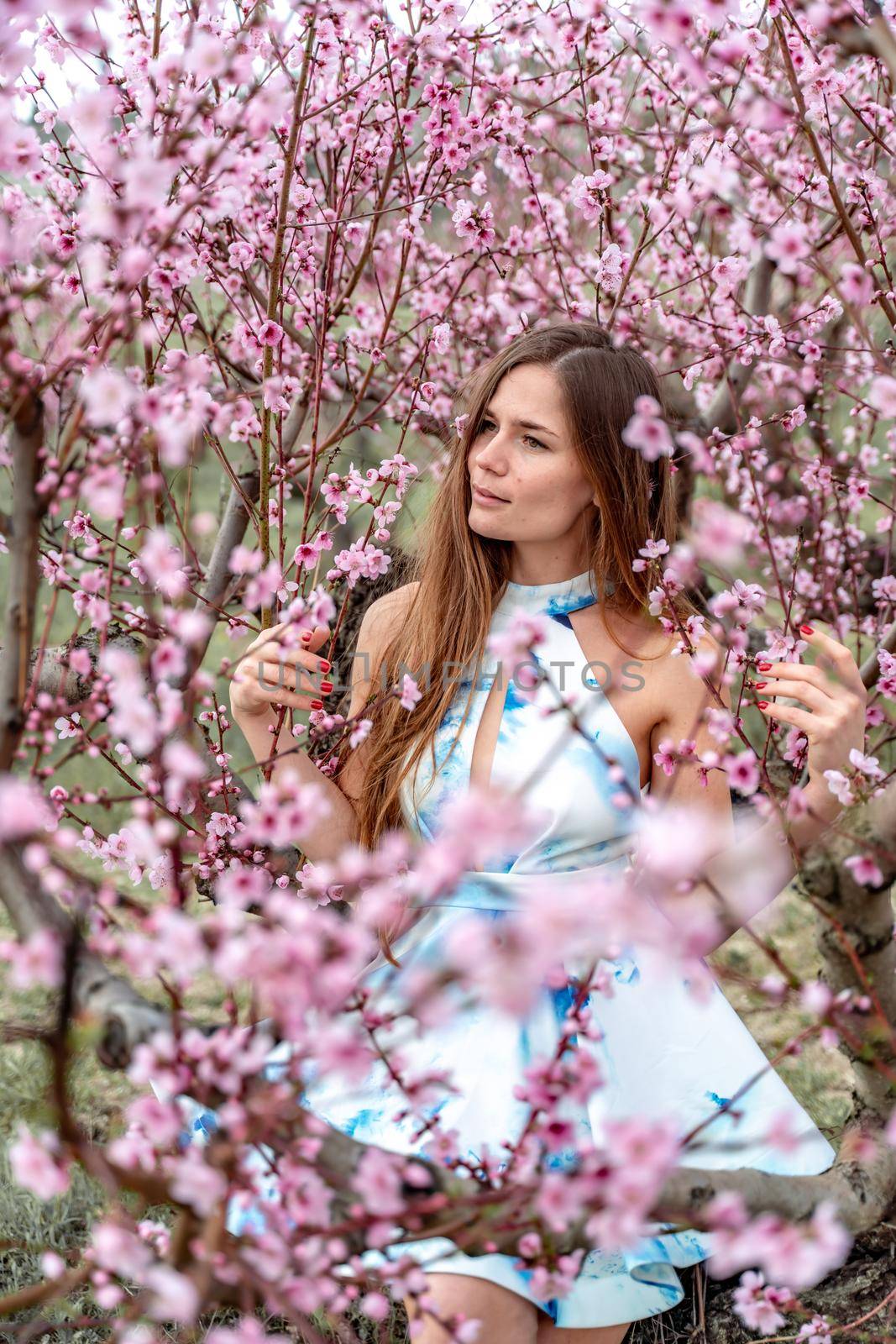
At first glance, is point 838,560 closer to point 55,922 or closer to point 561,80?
point 561,80

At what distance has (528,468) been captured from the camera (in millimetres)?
2119

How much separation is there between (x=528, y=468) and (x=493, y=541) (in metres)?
0.26

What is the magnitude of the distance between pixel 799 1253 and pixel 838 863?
1.83 feet

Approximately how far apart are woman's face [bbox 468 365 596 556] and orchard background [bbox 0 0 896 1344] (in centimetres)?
22

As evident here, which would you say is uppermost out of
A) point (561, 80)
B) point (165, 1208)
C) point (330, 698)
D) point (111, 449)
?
point (561, 80)

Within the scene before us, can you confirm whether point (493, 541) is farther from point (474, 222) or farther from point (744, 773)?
point (744, 773)

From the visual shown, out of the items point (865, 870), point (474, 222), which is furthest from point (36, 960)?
point (474, 222)

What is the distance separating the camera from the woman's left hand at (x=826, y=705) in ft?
5.63

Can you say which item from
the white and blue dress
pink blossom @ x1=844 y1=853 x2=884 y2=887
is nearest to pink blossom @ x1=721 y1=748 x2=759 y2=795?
pink blossom @ x1=844 y1=853 x2=884 y2=887

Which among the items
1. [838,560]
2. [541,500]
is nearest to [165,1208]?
[541,500]

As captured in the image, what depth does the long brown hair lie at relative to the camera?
7.16 feet

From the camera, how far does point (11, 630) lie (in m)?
1.09

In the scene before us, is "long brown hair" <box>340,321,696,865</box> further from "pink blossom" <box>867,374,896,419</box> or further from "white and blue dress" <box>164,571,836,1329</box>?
"pink blossom" <box>867,374,896,419</box>

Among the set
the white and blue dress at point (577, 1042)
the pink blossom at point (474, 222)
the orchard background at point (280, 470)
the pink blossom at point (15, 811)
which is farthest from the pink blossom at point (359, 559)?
the pink blossom at point (15, 811)
